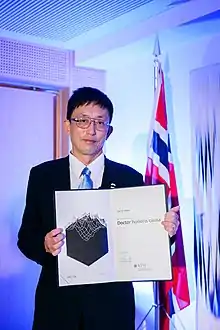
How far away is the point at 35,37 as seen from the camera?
3.36 meters

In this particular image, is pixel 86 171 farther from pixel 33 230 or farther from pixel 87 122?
pixel 33 230

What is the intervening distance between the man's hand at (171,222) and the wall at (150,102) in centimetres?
126

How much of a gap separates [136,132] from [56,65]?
0.71 metres

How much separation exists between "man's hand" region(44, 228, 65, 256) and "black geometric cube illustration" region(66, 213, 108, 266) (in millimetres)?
38

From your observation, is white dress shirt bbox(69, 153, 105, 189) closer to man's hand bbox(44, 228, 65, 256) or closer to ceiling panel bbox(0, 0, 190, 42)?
man's hand bbox(44, 228, 65, 256)

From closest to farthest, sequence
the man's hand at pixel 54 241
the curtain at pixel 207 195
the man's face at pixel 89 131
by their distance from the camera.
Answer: the man's hand at pixel 54 241
the man's face at pixel 89 131
the curtain at pixel 207 195

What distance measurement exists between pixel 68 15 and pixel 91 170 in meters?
1.55

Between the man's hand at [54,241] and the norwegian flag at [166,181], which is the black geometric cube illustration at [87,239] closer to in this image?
the man's hand at [54,241]

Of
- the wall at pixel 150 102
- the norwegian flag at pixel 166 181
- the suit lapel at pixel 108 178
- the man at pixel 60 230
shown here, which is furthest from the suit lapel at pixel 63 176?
the wall at pixel 150 102

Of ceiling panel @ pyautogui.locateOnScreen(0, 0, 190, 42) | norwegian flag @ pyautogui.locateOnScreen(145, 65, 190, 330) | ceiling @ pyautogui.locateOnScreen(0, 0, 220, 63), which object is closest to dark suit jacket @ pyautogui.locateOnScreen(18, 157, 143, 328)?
norwegian flag @ pyautogui.locateOnScreen(145, 65, 190, 330)

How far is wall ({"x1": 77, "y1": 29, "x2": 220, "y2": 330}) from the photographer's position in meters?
2.85

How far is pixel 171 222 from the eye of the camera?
63.1 inches

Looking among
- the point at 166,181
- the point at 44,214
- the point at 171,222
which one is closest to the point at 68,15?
the point at 166,181

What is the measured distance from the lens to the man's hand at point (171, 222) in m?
1.60
